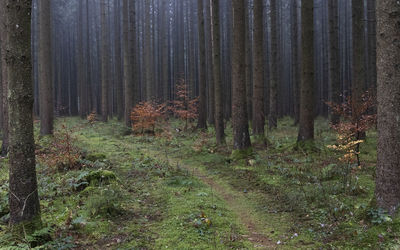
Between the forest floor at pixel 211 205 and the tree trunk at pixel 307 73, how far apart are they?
3.49 feet

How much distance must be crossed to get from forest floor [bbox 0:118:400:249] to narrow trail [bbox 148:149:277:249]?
0.02m

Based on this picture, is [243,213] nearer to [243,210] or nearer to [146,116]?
[243,210]

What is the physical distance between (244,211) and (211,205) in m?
0.64

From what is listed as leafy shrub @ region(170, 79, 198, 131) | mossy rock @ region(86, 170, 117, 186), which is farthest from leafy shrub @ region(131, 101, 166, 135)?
mossy rock @ region(86, 170, 117, 186)

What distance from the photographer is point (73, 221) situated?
490cm

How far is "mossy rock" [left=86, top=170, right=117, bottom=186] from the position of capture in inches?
283

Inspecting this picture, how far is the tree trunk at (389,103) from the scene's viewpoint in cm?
450

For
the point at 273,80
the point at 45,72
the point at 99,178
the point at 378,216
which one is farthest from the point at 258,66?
the point at 45,72

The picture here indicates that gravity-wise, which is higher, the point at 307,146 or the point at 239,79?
the point at 239,79

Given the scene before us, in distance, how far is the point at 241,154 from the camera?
10445 millimetres

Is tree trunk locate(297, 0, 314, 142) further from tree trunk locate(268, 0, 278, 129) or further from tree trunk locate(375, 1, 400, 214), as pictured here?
tree trunk locate(268, 0, 278, 129)

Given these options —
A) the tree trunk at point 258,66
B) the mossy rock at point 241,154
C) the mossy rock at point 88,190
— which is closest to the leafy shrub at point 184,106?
the tree trunk at point 258,66

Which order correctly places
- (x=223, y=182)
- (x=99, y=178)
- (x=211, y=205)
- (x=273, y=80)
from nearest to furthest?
(x=211, y=205) < (x=99, y=178) < (x=223, y=182) < (x=273, y=80)

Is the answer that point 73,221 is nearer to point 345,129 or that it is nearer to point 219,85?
point 345,129
